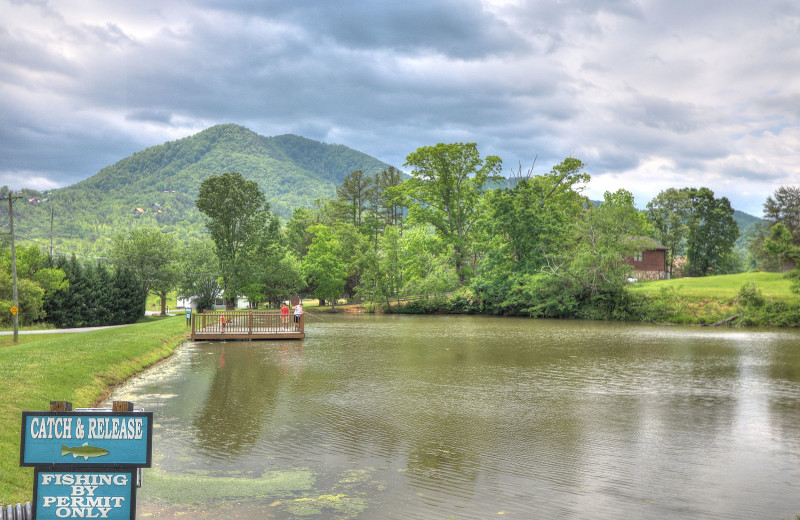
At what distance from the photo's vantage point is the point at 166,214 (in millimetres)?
125562

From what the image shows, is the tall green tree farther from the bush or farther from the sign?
the sign

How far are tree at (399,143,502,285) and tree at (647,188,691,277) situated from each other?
27.0m


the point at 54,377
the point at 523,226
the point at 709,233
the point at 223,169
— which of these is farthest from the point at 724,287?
the point at 223,169

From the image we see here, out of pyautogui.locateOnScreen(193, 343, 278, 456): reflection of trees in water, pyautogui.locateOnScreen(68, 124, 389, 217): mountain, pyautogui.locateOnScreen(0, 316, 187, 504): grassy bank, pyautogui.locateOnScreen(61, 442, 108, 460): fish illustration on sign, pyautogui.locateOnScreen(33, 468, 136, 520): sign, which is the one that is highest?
pyautogui.locateOnScreen(68, 124, 389, 217): mountain

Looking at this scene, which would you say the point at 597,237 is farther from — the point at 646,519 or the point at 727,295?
the point at 646,519

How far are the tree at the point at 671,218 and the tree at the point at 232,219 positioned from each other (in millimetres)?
47261

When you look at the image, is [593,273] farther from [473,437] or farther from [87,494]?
[87,494]

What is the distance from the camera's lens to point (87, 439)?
486 centimetres

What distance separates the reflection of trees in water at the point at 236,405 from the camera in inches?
391

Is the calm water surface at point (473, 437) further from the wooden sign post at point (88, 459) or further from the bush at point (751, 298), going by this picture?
the bush at point (751, 298)

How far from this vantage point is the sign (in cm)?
488

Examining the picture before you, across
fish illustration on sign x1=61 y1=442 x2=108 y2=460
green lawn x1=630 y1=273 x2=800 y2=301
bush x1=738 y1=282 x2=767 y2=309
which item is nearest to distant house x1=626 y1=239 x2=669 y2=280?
green lawn x1=630 y1=273 x2=800 y2=301

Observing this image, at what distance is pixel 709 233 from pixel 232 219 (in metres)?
55.0

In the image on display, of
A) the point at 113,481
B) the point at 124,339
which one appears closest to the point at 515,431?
the point at 113,481
